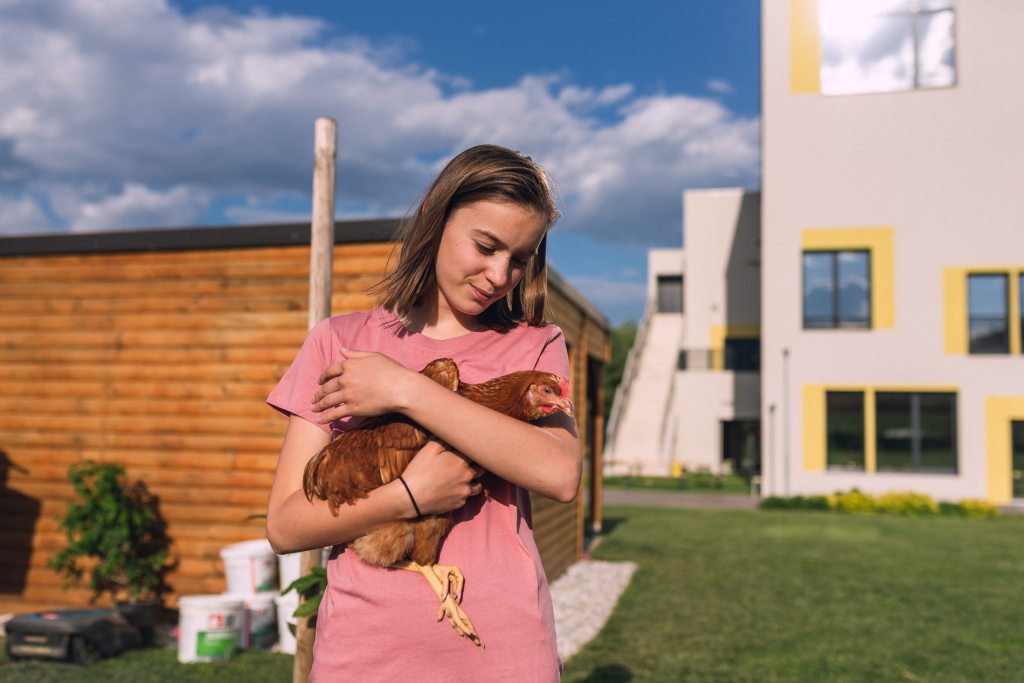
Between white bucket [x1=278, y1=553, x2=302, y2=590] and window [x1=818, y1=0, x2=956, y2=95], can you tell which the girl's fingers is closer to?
white bucket [x1=278, y1=553, x2=302, y2=590]

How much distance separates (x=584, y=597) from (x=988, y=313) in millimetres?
15418

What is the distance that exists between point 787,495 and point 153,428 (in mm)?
16599

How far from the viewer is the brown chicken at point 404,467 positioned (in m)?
1.43

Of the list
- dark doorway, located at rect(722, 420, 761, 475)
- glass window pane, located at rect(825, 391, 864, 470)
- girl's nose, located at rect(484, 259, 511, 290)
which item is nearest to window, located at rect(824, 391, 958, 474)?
glass window pane, located at rect(825, 391, 864, 470)

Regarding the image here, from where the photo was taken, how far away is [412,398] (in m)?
1.34

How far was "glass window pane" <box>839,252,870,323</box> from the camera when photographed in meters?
19.8

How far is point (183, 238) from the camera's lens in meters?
6.97

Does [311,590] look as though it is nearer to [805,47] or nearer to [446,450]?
[446,450]

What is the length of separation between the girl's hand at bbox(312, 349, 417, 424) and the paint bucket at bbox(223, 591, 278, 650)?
5322 millimetres

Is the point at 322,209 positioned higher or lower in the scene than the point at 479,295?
higher

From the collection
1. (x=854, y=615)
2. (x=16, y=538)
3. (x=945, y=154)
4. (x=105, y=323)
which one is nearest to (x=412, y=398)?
(x=105, y=323)

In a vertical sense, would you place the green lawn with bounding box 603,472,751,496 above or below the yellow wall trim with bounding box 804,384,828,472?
below

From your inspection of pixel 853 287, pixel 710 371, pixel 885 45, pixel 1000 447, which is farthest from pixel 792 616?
pixel 710 371

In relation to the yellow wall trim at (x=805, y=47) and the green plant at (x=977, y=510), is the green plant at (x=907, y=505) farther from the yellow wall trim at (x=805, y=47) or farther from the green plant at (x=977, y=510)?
the yellow wall trim at (x=805, y=47)
